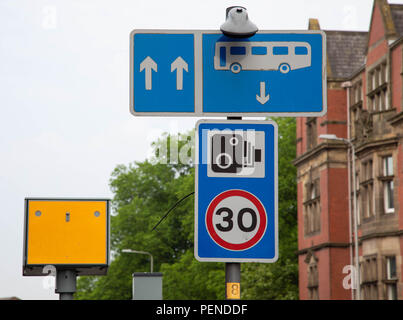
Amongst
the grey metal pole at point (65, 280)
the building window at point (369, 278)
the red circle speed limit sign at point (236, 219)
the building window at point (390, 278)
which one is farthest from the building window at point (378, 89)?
the red circle speed limit sign at point (236, 219)

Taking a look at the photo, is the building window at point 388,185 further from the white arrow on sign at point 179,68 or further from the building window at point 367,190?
the white arrow on sign at point 179,68

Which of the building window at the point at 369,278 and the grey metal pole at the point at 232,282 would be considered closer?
the grey metal pole at the point at 232,282

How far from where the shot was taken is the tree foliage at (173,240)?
155ft

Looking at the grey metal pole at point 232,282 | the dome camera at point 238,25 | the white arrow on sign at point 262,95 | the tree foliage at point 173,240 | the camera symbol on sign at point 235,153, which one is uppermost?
the tree foliage at point 173,240

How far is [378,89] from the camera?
37.1 metres

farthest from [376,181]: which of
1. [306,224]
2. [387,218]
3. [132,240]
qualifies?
[132,240]

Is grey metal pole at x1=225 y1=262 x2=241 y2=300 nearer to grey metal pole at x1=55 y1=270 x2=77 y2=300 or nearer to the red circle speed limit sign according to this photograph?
→ the red circle speed limit sign

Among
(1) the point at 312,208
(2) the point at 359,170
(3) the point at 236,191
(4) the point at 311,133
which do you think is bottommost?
(3) the point at 236,191

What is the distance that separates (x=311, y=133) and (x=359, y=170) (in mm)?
7231

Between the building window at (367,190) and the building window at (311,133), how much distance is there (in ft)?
25.3

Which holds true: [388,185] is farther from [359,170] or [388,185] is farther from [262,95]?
[262,95]

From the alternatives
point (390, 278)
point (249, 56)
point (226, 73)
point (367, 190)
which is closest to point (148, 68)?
point (226, 73)

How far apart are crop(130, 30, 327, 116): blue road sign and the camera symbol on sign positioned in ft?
0.43

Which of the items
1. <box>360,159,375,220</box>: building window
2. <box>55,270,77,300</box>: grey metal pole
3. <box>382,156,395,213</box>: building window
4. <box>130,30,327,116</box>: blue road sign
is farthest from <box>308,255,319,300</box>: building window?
<box>130,30,327,116</box>: blue road sign
